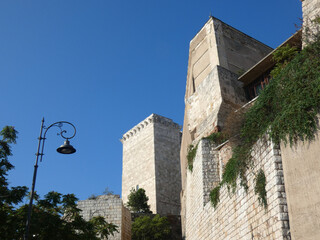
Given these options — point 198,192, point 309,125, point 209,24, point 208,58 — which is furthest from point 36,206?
point 209,24

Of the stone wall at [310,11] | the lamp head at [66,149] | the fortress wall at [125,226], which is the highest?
the stone wall at [310,11]

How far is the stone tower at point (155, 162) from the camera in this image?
30.9m

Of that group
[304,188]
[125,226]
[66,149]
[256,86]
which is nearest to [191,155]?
[256,86]

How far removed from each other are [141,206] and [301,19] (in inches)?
821

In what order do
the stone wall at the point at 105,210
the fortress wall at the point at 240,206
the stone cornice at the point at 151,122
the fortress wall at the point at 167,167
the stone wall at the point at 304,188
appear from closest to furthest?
the stone wall at the point at 304,188
the fortress wall at the point at 240,206
the stone wall at the point at 105,210
the fortress wall at the point at 167,167
the stone cornice at the point at 151,122

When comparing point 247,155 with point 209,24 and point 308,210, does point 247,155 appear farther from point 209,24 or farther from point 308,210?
point 209,24

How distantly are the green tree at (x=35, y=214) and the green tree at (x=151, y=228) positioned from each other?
27.8 ft

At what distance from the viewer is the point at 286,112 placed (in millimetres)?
7078

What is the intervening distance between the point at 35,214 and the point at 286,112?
7.43 meters

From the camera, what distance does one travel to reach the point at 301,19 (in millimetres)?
9727

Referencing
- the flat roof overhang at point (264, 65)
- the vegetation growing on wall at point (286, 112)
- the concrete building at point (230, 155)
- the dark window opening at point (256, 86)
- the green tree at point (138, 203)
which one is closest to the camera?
the concrete building at point (230, 155)

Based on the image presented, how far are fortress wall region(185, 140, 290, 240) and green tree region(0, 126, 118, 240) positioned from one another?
146 inches

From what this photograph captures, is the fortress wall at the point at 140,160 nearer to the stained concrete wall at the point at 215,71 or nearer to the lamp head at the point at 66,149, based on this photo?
the stained concrete wall at the point at 215,71


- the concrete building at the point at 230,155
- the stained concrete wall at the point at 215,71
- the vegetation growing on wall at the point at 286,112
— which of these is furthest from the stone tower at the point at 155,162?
the vegetation growing on wall at the point at 286,112
